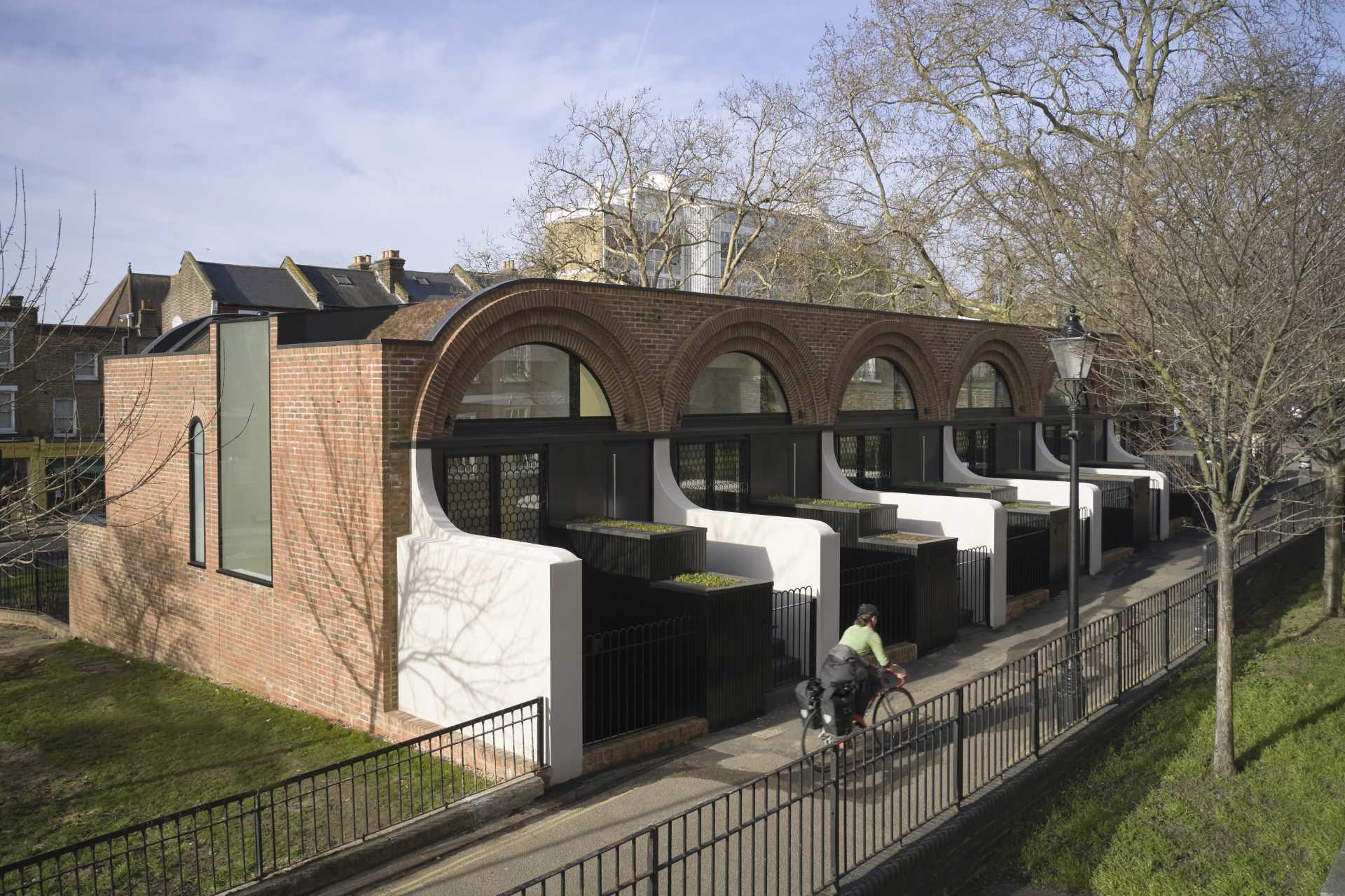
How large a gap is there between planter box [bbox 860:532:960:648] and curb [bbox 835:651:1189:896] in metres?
3.40

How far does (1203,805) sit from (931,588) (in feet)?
16.2

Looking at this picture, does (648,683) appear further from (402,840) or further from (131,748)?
(131,748)

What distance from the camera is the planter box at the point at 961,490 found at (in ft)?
62.3

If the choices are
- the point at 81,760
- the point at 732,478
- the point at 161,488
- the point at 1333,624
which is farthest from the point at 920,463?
the point at 81,760

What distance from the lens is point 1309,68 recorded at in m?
22.0

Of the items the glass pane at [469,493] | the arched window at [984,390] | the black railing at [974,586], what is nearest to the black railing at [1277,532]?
the black railing at [974,586]

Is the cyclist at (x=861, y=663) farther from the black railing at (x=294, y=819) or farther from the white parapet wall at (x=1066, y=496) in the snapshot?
the white parapet wall at (x=1066, y=496)

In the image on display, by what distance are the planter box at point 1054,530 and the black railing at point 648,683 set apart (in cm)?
852

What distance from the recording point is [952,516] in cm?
1661

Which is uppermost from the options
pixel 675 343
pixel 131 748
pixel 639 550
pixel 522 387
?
pixel 675 343

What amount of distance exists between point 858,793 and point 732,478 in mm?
7781

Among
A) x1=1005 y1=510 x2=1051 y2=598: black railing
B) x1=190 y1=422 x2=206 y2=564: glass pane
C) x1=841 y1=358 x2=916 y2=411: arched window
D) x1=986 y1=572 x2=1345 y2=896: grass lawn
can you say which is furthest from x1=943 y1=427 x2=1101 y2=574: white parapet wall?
x1=190 y1=422 x2=206 y2=564: glass pane

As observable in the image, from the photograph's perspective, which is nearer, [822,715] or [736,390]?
[822,715]

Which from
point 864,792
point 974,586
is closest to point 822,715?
point 864,792
